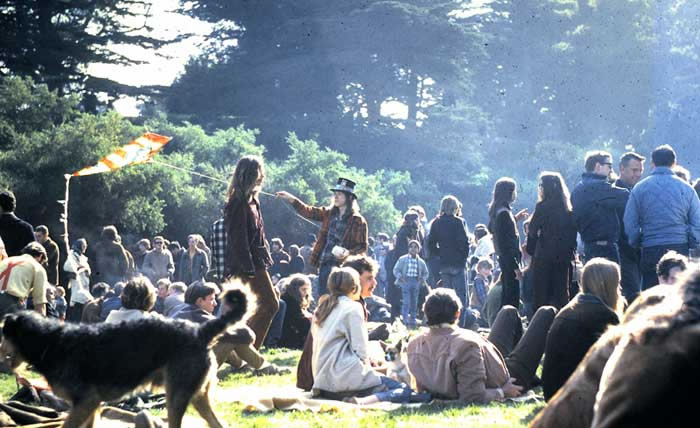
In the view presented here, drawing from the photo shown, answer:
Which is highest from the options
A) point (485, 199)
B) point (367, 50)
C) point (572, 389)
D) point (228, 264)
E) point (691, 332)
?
point (367, 50)

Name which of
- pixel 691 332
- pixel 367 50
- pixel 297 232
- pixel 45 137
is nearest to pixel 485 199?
pixel 367 50

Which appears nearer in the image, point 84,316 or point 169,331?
point 169,331

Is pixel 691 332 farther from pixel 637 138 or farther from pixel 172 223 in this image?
pixel 637 138

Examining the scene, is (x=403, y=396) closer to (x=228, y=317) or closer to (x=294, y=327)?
(x=228, y=317)

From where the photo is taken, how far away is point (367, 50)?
166ft

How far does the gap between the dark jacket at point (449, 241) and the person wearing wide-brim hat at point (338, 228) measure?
3834mm

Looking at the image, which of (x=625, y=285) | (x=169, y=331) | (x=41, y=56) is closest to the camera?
(x=169, y=331)

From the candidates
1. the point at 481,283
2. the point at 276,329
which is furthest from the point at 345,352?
the point at 481,283

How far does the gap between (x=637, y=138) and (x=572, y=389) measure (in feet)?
193

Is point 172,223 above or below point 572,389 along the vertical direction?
below

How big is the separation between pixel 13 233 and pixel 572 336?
239 inches

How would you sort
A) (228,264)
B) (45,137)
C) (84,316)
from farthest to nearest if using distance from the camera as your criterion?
(45,137) → (84,316) → (228,264)

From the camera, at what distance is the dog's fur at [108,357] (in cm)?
525

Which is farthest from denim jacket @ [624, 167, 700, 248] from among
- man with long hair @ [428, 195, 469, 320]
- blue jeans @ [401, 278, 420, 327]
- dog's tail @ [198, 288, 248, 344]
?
blue jeans @ [401, 278, 420, 327]
